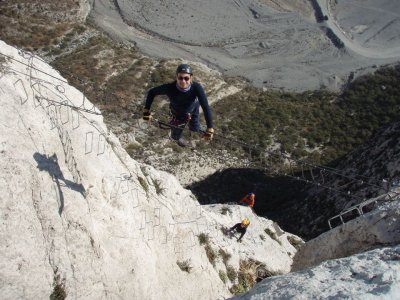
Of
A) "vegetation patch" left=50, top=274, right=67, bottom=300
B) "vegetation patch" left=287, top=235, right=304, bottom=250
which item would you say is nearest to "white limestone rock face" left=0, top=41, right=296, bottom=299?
"vegetation patch" left=50, top=274, right=67, bottom=300

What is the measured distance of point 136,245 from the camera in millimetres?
14789

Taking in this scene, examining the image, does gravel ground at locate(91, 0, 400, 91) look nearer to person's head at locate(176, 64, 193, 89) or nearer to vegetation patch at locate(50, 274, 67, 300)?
person's head at locate(176, 64, 193, 89)

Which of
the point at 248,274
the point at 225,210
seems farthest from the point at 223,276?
the point at 225,210

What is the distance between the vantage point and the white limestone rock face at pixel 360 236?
1537 cm

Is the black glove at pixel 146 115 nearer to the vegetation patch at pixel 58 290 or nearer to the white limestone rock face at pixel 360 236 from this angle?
the vegetation patch at pixel 58 290

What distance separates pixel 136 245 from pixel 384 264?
7.44 metres

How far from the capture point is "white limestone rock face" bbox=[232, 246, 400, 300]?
9705 mm

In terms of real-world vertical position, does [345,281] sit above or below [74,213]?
below

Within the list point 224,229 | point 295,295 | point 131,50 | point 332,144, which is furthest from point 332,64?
point 295,295

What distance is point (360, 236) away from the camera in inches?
666

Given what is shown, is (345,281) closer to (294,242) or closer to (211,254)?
(211,254)

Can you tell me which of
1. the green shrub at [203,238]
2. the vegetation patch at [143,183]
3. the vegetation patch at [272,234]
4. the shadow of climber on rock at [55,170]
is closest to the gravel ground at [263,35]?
the vegetation patch at [272,234]

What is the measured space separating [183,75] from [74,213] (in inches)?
194

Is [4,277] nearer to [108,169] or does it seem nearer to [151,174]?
[108,169]
